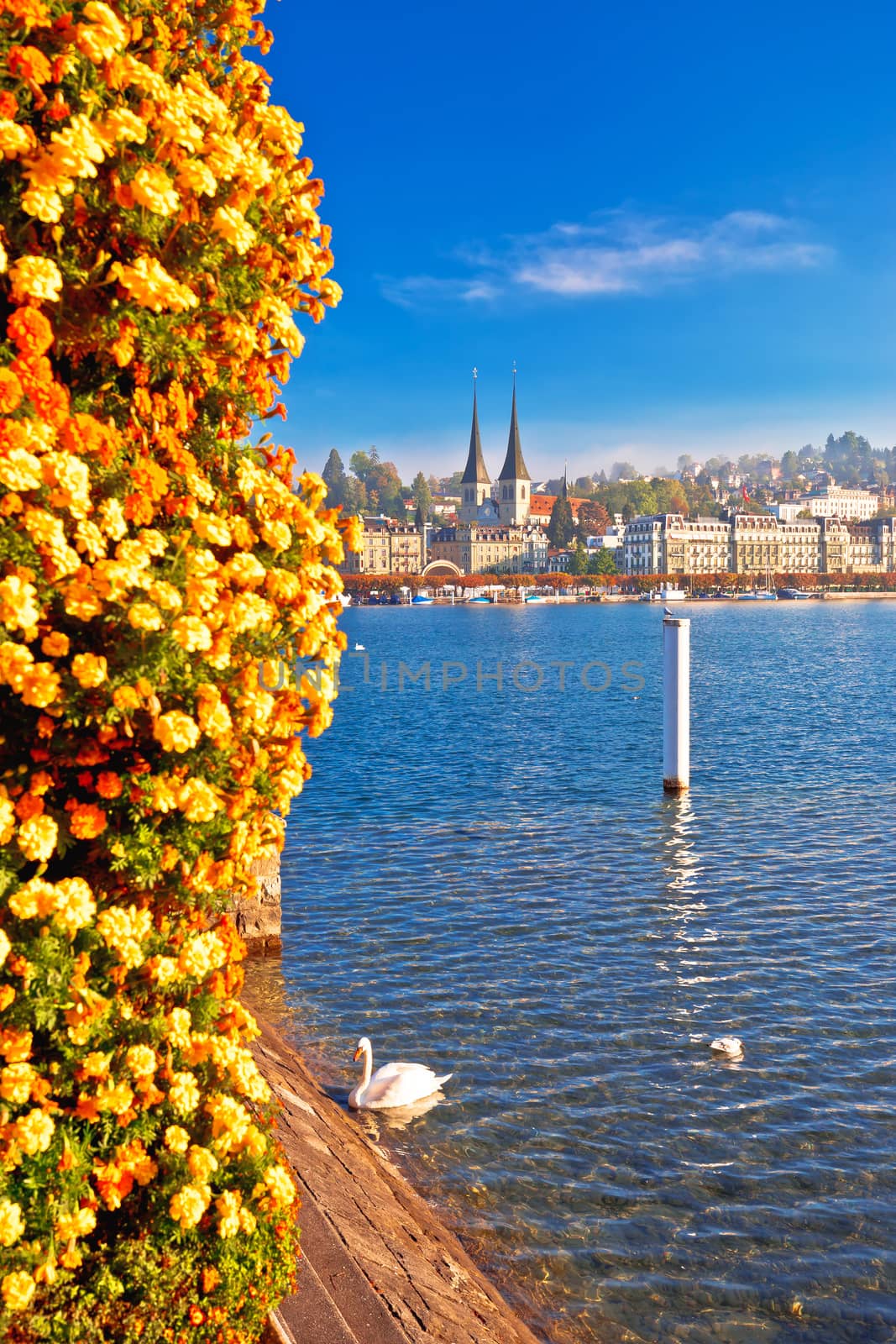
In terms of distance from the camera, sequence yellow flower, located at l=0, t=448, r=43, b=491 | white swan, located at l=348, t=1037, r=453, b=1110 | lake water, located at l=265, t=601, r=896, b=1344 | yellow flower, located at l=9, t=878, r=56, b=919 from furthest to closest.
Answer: white swan, located at l=348, t=1037, r=453, b=1110, lake water, located at l=265, t=601, r=896, b=1344, yellow flower, located at l=9, t=878, r=56, b=919, yellow flower, located at l=0, t=448, r=43, b=491

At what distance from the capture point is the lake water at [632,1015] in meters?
8.05

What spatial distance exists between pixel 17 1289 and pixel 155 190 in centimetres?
384

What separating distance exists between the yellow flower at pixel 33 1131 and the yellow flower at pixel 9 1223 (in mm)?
193

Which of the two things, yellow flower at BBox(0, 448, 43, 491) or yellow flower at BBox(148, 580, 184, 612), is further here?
yellow flower at BBox(148, 580, 184, 612)

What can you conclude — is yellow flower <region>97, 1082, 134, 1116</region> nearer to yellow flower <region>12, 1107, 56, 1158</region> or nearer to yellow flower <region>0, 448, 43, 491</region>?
yellow flower <region>12, 1107, 56, 1158</region>

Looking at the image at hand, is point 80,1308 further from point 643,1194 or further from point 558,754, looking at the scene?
point 558,754

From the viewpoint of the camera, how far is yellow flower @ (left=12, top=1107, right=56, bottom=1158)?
3.82m

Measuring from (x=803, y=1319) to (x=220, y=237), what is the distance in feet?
25.3

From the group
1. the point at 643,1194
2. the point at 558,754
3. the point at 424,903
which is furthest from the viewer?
the point at 558,754

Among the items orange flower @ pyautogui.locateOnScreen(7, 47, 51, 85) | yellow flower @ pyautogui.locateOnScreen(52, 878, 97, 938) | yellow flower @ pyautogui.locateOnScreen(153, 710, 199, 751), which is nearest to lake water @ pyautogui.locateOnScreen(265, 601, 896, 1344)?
yellow flower @ pyautogui.locateOnScreen(52, 878, 97, 938)

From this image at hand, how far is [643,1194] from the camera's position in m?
8.95

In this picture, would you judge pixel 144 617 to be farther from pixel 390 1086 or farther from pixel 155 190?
pixel 390 1086

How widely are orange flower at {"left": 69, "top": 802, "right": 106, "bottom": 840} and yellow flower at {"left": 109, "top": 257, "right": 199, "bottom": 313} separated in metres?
1.78

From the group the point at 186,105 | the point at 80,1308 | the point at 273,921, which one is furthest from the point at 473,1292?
the point at 273,921
